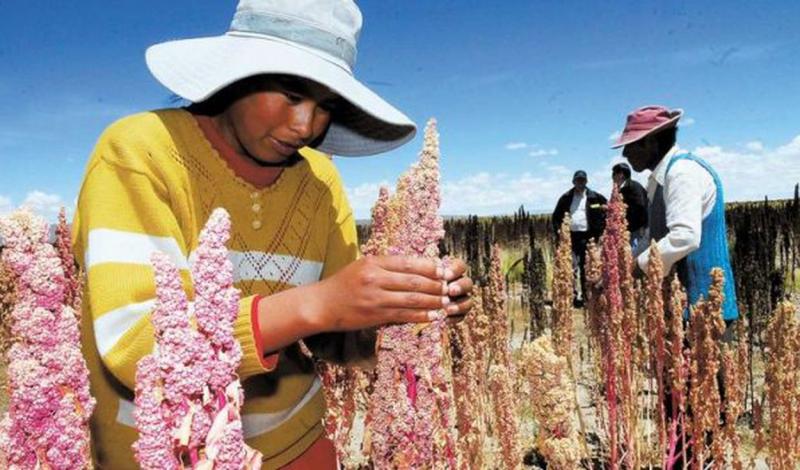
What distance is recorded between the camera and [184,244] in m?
1.09

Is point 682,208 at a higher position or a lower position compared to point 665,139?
lower

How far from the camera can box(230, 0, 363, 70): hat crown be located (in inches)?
48.3

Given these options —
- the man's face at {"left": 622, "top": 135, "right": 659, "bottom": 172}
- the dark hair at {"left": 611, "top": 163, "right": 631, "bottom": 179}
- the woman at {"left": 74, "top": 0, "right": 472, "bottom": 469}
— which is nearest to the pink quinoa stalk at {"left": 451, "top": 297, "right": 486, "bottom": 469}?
the woman at {"left": 74, "top": 0, "right": 472, "bottom": 469}

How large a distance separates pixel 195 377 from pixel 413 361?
0.59 meters

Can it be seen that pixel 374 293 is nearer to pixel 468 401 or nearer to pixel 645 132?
pixel 468 401

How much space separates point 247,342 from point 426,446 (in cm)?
42

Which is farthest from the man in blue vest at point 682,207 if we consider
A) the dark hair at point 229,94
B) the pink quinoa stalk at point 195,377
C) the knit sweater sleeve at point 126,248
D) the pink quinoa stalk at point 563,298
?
the pink quinoa stalk at point 195,377

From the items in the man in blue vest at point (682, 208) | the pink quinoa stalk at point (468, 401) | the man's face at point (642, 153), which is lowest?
the pink quinoa stalk at point (468, 401)

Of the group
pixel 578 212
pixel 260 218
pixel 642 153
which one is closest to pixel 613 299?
pixel 642 153

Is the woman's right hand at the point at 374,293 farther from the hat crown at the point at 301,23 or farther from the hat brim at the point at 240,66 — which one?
the hat crown at the point at 301,23

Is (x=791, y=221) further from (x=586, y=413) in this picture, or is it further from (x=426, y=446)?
(x=426, y=446)

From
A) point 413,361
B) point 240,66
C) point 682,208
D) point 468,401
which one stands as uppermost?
point 240,66

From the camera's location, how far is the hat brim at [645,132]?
11.3 feet

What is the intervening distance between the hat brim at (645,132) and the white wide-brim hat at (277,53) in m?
2.46
